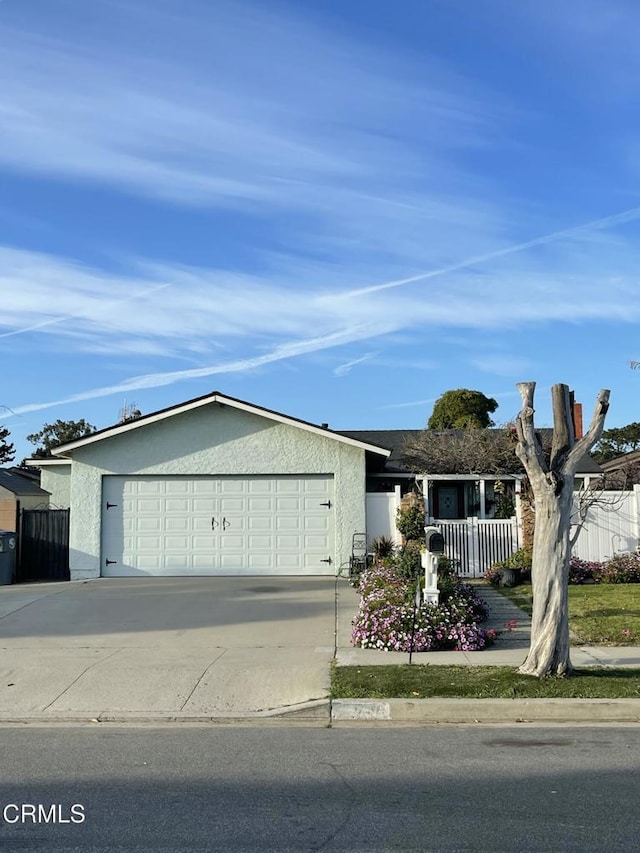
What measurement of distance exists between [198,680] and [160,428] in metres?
10.3

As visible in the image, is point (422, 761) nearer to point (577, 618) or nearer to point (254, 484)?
point (577, 618)

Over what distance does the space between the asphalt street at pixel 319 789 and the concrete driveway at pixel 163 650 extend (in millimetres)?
770

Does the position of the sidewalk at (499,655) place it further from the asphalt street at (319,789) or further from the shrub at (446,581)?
the asphalt street at (319,789)

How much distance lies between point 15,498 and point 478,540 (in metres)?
11.4

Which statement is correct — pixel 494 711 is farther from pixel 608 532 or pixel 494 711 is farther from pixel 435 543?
pixel 608 532

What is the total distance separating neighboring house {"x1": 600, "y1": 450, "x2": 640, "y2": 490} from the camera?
23.6 metres

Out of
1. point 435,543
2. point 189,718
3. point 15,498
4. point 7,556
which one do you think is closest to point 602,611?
point 435,543

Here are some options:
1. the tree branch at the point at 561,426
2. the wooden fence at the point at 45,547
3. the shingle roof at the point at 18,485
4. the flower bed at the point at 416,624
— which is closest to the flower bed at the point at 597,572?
the flower bed at the point at 416,624

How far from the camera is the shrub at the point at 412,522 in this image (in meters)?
17.3

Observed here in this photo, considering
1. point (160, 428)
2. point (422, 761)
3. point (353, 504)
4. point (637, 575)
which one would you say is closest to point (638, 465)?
point (637, 575)

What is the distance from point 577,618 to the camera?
12219 mm

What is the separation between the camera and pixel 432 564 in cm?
1118

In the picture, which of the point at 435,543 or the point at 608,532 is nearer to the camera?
the point at 435,543

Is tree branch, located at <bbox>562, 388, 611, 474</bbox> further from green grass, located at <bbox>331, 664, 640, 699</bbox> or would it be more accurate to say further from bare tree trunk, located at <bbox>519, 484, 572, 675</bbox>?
green grass, located at <bbox>331, 664, 640, 699</bbox>
